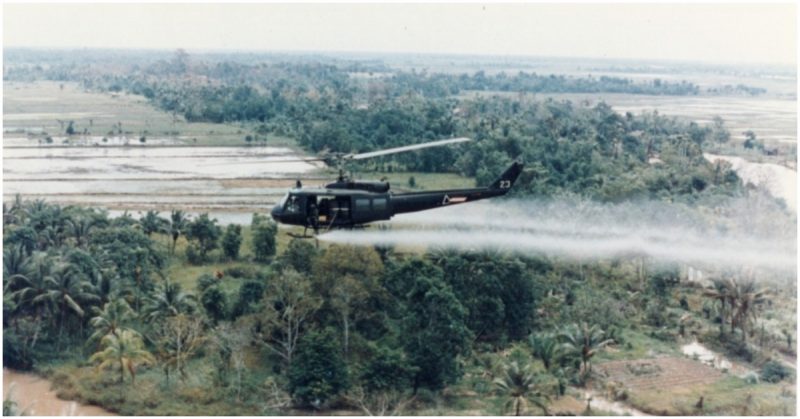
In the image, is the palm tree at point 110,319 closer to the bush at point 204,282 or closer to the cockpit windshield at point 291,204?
the bush at point 204,282

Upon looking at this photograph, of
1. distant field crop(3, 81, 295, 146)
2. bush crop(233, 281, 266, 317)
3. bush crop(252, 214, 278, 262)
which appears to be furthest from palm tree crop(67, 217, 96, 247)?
distant field crop(3, 81, 295, 146)

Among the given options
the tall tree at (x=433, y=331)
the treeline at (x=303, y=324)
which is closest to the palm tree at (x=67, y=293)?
the treeline at (x=303, y=324)

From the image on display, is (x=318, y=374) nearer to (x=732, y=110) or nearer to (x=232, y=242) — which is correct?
(x=232, y=242)

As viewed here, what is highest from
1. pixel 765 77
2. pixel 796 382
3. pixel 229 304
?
pixel 765 77

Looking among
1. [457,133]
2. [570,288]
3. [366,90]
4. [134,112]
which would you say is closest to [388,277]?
[570,288]

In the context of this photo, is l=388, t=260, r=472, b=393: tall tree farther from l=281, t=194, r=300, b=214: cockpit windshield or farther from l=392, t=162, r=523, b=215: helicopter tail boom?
l=281, t=194, r=300, b=214: cockpit windshield

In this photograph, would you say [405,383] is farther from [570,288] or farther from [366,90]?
[366,90]
